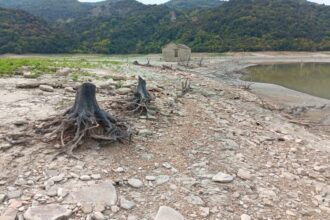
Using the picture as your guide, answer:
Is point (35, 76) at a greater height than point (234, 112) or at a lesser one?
greater

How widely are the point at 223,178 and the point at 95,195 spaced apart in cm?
265

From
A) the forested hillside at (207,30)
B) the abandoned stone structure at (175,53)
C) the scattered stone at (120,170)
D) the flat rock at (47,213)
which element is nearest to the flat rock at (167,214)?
the scattered stone at (120,170)

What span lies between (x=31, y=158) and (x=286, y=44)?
76.2 meters

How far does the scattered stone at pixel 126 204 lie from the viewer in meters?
6.35

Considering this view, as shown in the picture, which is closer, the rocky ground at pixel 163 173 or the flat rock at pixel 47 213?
the flat rock at pixel 47 213

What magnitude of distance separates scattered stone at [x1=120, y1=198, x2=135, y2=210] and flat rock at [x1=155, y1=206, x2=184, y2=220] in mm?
470

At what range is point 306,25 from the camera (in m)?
85.4

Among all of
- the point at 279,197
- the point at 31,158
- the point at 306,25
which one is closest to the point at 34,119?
the point at 31,158

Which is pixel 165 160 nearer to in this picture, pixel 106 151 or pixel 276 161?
pixel 106 151

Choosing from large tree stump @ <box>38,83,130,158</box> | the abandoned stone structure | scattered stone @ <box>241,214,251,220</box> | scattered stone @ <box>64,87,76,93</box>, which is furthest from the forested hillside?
scattered stone @ <box>241,214,251,220</box>

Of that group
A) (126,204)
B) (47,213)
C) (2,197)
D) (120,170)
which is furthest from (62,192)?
(120,170)

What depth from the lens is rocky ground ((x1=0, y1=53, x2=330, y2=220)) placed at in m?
6.31

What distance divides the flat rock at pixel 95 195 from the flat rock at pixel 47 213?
31 cm

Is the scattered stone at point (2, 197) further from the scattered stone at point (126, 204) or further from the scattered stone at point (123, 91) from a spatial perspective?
the scattered stone at point (123, 91)
